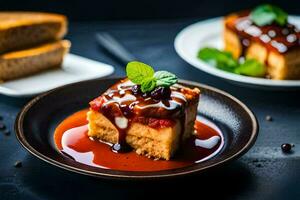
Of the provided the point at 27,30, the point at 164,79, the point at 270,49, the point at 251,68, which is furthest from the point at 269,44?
the point at 27,30

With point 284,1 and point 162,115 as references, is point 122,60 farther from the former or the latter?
point 284,1

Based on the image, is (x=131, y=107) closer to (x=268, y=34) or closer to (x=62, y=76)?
(x=62, y=76)

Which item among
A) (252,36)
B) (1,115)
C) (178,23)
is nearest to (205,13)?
(178,23)

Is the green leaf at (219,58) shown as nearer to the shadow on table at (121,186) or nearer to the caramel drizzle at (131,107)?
the caramel drizzle at (131,107)

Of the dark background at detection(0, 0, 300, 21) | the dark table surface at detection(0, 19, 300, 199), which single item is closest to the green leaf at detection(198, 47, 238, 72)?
the dark table surface at detection(0, 19, 300, 199)

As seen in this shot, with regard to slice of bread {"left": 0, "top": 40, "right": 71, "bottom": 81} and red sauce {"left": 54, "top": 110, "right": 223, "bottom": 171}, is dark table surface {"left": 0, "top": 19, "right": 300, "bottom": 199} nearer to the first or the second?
red sauce {"left": 54, "top": 110, "right": 223, "bottom": 171}

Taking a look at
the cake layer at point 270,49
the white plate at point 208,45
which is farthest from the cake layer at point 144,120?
the cake layer at point 270,49

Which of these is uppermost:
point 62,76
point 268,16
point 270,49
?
point 268,16

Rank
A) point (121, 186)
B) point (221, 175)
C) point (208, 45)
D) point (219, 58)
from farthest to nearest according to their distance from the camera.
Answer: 1. point (208, 45)
2. point (219, 58)
3. point (221, 175)
4. point (121, 186)
